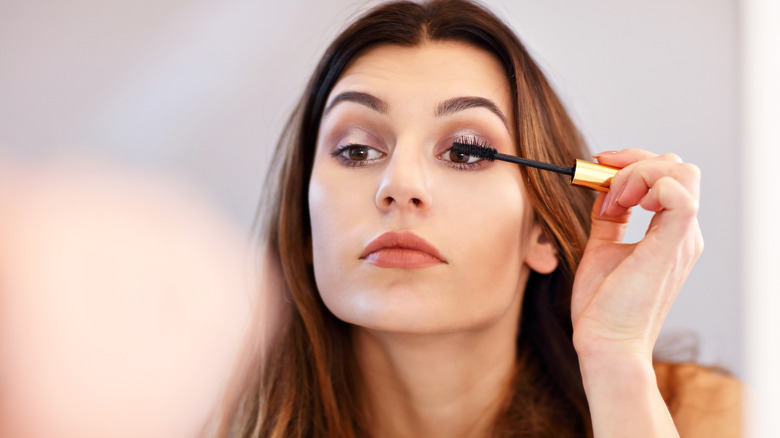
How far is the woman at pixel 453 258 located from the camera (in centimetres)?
92

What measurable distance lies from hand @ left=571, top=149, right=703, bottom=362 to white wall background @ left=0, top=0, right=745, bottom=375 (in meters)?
0.37

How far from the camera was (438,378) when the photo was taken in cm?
115

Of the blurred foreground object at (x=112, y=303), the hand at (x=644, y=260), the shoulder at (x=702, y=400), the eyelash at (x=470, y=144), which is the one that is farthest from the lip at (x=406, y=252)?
the shoulder at (x=702, y=400)

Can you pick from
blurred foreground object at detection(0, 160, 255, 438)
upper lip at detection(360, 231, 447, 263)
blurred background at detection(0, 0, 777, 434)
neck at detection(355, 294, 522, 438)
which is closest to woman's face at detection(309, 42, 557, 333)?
upper lip at detection(360, 231, 447, 263)

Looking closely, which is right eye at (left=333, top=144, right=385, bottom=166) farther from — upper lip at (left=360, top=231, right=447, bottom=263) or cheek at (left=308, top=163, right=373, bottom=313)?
upper lip at (left=360, top=231, right=447, bottom=263)

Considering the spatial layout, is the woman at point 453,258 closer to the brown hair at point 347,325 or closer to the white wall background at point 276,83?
the brown hair at point 347,325

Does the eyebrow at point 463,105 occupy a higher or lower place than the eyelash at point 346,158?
higher

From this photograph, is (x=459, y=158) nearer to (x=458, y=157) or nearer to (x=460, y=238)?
(x=458, y=157)

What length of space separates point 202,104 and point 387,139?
51cm

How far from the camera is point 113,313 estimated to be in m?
1.24

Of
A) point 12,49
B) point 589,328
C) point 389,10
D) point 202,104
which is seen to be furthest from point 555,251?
point 12,49

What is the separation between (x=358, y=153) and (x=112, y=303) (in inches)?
24.3

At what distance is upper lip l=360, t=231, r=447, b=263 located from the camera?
0.97m

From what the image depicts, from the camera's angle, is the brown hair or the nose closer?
the nose
